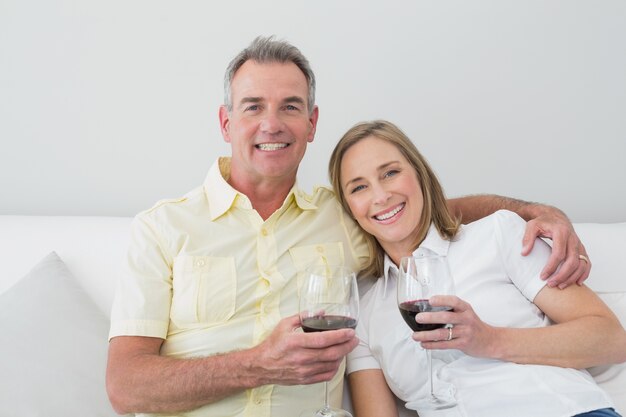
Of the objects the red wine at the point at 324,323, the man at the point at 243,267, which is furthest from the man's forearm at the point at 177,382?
the red wine at the point at 324,323

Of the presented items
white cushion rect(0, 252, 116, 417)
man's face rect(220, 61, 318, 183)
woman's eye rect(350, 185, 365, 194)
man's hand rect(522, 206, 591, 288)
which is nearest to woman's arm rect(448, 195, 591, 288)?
man's hand rect(522, 206, 591, 288)

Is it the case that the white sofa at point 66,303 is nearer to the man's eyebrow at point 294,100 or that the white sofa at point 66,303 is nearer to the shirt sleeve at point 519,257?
the shirt sleeve at point 519,257

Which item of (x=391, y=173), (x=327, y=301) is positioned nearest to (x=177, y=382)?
(x=327, y=301)

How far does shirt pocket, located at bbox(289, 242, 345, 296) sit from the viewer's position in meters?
1.88

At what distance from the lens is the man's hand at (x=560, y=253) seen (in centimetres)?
162

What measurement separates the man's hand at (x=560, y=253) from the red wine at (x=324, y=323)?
2.10 feet

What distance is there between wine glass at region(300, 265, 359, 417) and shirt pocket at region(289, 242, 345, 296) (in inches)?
19.8

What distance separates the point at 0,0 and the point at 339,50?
142cm

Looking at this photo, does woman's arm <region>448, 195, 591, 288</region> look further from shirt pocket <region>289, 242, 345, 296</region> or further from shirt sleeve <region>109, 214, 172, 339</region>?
shirt sleeve <region>109, 214, 172, 339</region>

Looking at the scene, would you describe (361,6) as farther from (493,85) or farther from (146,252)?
(146,252)

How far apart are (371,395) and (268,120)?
0.91 metres

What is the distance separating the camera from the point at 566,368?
5.16ft

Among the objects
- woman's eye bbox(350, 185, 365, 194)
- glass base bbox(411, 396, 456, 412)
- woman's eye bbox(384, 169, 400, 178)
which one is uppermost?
woman's eye bbox(384, 169, 400, 178)

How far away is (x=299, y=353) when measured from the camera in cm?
138
